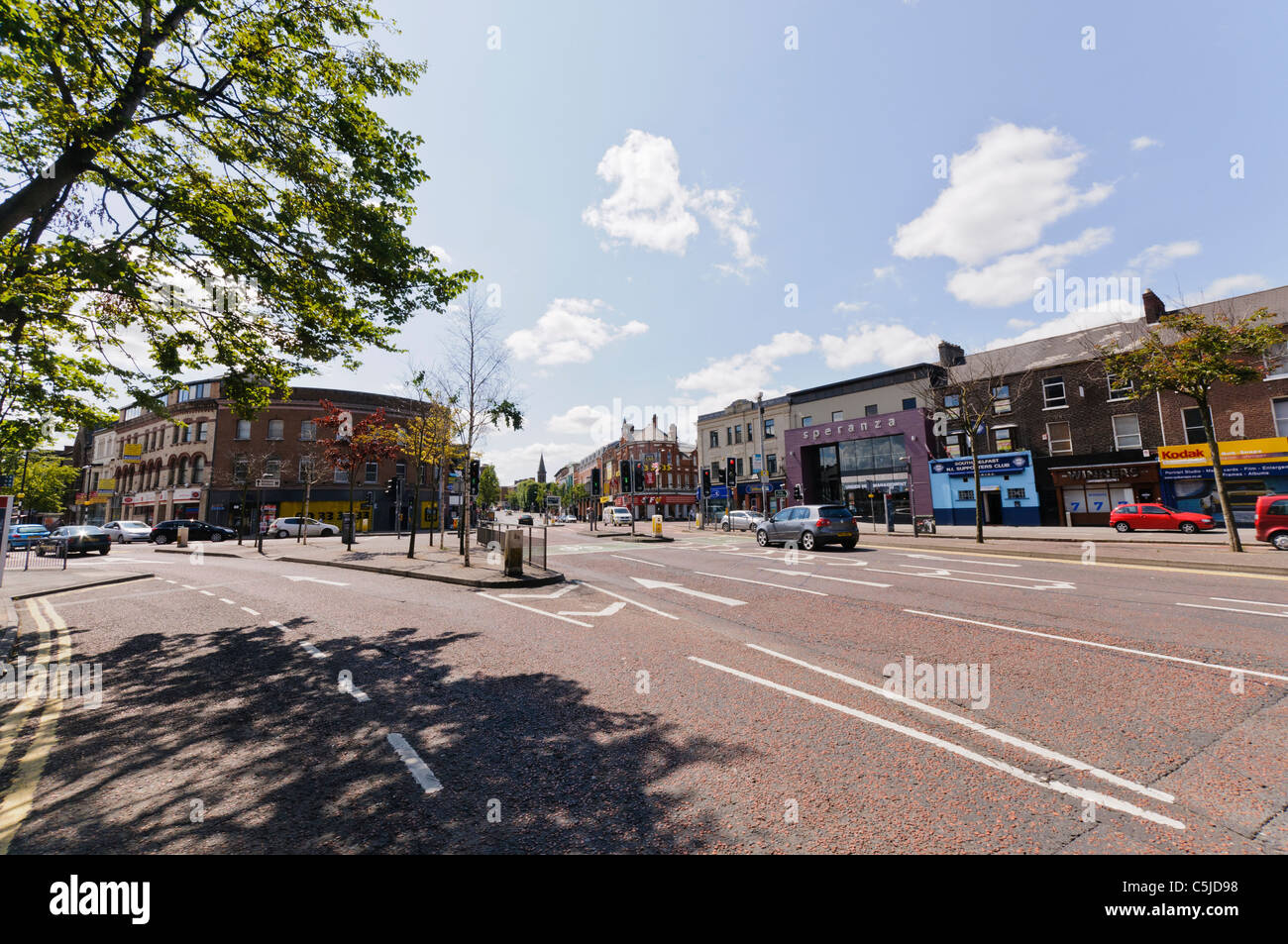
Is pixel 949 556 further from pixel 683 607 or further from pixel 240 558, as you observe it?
pixel 240 558

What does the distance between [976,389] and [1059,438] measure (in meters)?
5.90

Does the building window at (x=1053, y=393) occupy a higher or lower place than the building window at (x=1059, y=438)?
higher

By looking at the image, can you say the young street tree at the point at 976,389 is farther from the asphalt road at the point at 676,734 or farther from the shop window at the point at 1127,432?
the asphalt road at the point at 676,734

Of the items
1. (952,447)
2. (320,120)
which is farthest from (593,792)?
(952,447)

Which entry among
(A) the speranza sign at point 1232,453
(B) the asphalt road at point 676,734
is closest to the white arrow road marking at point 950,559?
(B) the asphalt road at point 676,734

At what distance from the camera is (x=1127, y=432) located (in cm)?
2939

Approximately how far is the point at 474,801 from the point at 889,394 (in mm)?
42985

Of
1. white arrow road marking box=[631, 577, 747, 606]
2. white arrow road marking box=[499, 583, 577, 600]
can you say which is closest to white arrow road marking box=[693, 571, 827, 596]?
white arrow road marking box=[631, 577, 747, 606]

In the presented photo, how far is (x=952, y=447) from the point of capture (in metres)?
36.8

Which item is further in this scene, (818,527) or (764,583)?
(818,527)

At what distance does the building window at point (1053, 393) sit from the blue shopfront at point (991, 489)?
11.6ft

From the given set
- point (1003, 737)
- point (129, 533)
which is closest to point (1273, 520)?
point (1003, 737)

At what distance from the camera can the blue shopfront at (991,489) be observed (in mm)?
33000

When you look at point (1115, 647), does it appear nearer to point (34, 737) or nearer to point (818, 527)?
point (34, 737)
